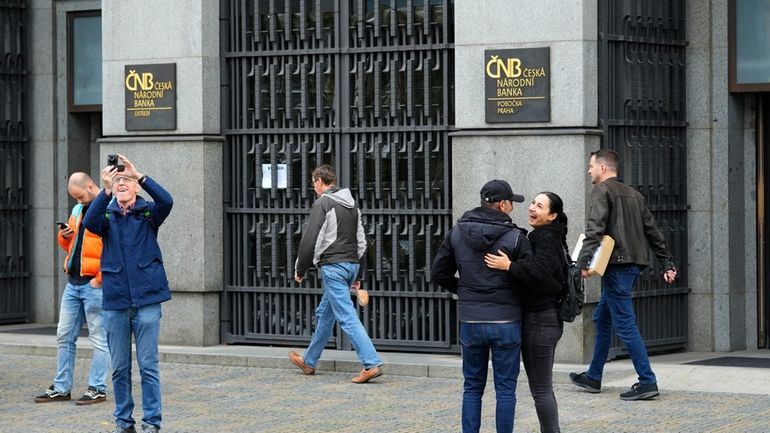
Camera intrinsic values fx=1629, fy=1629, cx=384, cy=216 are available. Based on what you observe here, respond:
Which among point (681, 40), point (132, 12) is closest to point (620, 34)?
point (681, 40)

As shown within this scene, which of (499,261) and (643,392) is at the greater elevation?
(499,261)

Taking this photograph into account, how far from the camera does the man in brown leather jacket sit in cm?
1201

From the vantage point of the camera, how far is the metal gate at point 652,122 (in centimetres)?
1415

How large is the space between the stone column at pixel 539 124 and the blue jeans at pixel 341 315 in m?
1.44

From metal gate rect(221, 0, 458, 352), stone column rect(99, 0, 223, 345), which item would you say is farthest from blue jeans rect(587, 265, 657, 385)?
stone column rect(99, 0, 223, 345)

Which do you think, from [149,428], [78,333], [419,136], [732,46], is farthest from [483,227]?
[732,46]

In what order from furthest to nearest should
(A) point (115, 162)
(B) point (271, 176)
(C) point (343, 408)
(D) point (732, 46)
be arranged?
(B) point (271, 176)
(D) point (732, 46)
(C) point (343, 408)
(A) point (115, 162)

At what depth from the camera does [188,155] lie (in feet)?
50.5

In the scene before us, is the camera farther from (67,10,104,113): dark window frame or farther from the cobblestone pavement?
(67,10,104,113): dark window frame

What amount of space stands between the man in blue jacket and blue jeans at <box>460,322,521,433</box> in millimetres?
2105

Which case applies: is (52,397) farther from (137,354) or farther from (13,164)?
(13,164)

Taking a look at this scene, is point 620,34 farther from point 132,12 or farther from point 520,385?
point 132,12

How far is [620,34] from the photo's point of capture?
46.7ft

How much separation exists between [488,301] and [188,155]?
6672 mm
